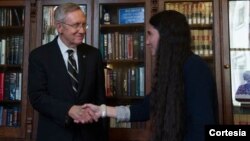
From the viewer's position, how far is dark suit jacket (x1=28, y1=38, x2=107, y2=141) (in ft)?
5.62

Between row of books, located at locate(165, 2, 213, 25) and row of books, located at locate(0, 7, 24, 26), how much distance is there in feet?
3.85

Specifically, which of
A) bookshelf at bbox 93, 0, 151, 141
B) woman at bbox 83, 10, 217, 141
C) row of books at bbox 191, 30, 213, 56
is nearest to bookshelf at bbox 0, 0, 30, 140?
bookshelf at bbox 93, 0, 151, 141

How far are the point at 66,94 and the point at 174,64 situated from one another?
2.11ft

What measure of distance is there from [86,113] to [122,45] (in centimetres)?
110

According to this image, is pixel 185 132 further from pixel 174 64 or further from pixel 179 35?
pixel 179 35

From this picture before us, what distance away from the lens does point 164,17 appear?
150cm

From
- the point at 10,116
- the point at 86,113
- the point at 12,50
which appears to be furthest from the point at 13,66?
the point at 86,113

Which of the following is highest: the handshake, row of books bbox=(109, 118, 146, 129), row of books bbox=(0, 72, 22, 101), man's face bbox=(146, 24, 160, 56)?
man's face bbox=(146, 24, 160, 56)

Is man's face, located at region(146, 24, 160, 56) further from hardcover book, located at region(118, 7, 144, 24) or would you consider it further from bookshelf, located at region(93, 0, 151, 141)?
hardcover book, located at region(118, 7, 144, 24)

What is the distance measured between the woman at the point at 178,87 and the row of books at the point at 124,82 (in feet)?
3.68

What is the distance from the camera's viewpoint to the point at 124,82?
8.80 feet

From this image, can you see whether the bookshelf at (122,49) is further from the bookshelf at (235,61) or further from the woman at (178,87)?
the woman at (178,87)

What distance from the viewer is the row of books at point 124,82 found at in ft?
8.65

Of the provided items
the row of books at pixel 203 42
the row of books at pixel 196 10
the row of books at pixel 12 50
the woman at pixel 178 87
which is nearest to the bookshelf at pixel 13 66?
the row of books at pixel 12 50
